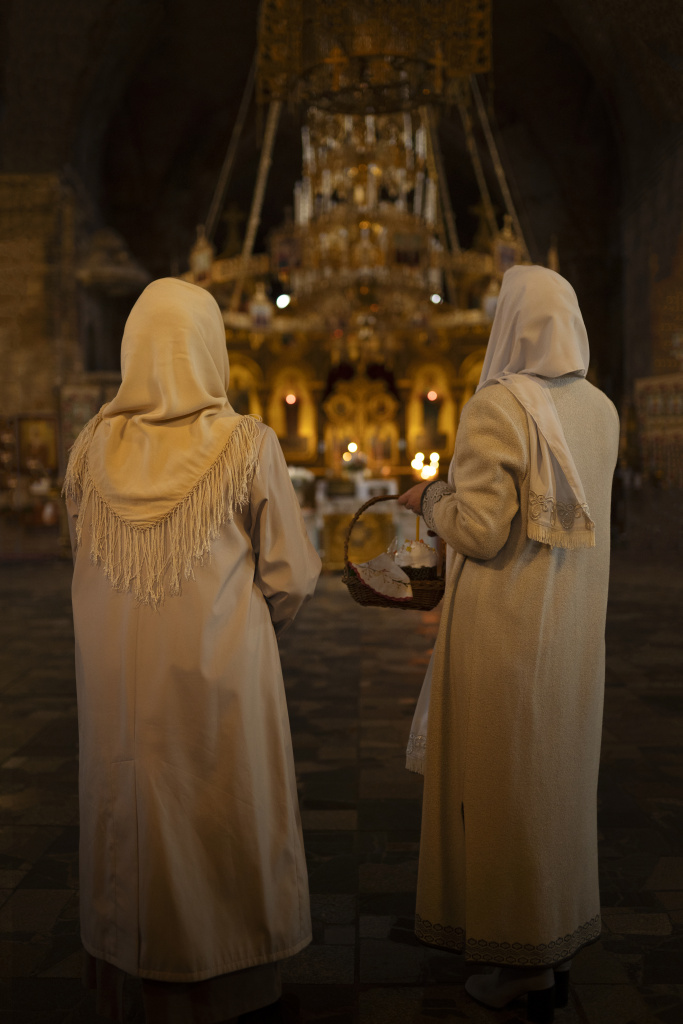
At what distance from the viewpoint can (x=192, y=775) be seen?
1831 millimetres

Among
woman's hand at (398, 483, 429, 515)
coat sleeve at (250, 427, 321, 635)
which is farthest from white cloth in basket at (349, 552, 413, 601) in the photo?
coat sleeve at (250, 427, 321, 635)

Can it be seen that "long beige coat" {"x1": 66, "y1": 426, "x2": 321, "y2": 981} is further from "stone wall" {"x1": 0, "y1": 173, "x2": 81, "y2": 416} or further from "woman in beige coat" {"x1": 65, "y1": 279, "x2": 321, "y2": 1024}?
"stone wall" {"x1": 0, "y1": 173, "x2": 81, "y2": 416}

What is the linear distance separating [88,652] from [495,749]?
2.92ft

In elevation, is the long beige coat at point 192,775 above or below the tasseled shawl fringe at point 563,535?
below

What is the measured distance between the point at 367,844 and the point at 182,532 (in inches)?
58.5

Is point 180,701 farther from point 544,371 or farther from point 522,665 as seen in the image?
point 544,371

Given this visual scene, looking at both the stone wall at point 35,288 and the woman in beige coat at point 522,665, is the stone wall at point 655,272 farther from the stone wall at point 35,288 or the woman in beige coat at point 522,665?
the stone wall at point 35,288

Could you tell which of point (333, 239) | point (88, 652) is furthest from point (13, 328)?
point (88, 652)

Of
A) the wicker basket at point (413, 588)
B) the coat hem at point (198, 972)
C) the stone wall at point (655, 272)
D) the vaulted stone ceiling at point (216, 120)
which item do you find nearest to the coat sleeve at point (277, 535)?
the wicker basket at point (413, 588)

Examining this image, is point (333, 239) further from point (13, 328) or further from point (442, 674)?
point (442, 674)

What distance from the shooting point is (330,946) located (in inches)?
88.4

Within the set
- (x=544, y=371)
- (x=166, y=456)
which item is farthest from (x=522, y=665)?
(x=166, y=456)

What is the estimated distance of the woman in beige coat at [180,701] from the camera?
1.79 meters

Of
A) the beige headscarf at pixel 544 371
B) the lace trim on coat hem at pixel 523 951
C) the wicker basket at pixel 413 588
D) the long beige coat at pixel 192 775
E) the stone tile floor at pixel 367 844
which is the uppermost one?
A: the beige headscarf at pixel 544 371
